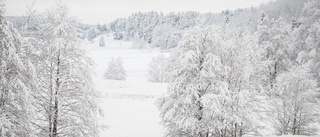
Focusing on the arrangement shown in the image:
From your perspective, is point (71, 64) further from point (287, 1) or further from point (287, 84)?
point (287, 1)

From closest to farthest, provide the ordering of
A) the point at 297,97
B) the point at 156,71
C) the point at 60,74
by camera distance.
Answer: the point at 60,74
the point at 297,97
the point at 156,71

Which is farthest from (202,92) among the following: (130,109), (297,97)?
(130,109)

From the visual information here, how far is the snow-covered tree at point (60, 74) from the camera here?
34.4 feet

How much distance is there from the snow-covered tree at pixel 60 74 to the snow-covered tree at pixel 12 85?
1374mm

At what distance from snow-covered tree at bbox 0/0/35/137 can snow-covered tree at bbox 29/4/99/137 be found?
4.51ft

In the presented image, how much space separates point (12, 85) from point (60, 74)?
2.45m

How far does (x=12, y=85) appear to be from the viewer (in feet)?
27.5

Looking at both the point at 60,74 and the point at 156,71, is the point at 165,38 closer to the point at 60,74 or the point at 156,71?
the point at 156,71

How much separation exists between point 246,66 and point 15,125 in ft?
36.9

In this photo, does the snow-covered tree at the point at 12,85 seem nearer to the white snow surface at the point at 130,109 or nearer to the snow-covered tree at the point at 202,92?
the white snow surface at the point at 130,109

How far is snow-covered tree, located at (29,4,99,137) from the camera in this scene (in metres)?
10.5

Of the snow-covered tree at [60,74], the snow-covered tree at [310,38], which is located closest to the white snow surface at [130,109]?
the snow-covered tree at [60,74]

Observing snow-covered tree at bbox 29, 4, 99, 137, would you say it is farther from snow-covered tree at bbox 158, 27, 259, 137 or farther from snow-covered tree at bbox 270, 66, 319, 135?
snow-covered tree at bbox 270, 66, 319, 135

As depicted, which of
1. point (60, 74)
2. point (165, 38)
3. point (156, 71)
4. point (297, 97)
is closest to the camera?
point (60, 74)
